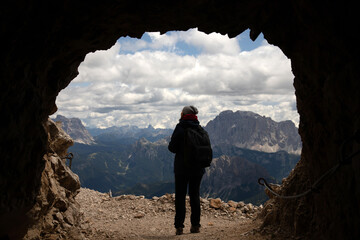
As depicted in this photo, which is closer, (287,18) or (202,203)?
(287,18)

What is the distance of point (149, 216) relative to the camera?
13477 millimetres

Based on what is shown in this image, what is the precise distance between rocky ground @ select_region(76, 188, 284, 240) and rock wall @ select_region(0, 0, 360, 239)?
4601mm

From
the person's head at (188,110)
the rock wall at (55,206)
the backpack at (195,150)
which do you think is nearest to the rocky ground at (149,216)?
the rock wall at (55,206)

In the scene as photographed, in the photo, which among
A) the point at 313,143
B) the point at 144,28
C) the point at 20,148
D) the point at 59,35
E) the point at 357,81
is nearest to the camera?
the point at 357,81

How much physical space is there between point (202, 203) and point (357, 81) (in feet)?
40.4

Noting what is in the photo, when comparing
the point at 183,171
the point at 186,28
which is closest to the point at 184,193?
the point at 183,171

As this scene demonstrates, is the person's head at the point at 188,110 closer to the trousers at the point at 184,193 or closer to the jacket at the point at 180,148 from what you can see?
the jacket at the point at 180,148

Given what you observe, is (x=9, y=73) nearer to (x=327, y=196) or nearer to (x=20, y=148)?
(x=20, y=148)

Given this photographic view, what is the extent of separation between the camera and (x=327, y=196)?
193 inches

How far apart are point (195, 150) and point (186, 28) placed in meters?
3.82

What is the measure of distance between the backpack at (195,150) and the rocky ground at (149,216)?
2612 millimetres

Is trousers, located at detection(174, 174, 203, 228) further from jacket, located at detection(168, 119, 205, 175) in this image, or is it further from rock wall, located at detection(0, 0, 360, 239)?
rock wall, located at detection(0, 0, 360, 239)

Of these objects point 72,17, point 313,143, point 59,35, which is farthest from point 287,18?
point 59,35

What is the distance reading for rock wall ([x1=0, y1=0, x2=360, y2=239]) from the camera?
12.9 ft
